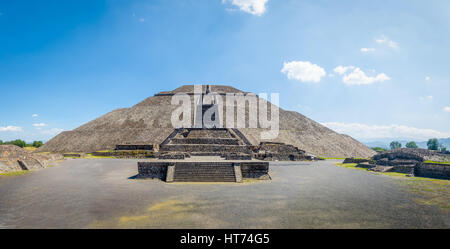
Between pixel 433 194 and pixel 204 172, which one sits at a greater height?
pixel 204 172

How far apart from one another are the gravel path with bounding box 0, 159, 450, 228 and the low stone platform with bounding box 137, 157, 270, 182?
110 centimetres

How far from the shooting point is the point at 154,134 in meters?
38.8

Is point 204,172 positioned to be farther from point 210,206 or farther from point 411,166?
point 411,166

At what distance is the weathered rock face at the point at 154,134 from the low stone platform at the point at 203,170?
19877 millimetres

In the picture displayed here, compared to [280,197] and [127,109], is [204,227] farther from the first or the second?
[127,109]

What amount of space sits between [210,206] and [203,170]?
17.9ft

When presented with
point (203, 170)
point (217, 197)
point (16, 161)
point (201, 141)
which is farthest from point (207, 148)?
point (16, 161)

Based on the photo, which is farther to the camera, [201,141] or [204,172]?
[201,141]

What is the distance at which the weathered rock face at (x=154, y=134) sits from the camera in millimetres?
37812

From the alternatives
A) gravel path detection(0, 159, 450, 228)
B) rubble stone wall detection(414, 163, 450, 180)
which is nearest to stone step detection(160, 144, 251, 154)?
gravel path detection(0, 159, 450, 228)

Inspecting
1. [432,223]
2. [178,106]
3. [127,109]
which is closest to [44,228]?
[432,223]

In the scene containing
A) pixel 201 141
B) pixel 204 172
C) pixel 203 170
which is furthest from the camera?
pixel 201 141

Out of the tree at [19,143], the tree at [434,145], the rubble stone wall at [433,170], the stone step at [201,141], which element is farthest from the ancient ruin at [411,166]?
the tree at [19,143]

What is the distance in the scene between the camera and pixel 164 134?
38688 mm
